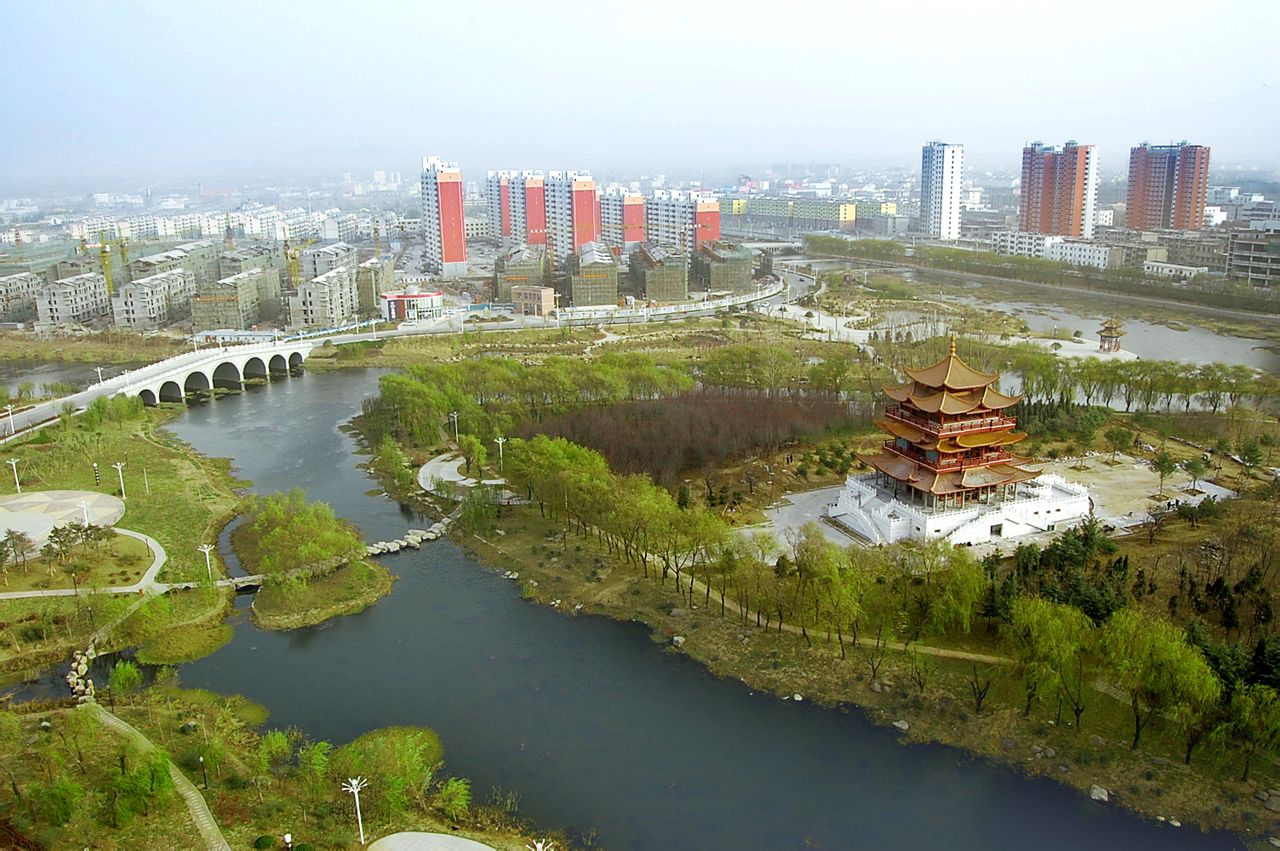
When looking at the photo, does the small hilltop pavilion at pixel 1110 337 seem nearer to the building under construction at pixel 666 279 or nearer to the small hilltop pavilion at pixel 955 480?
the small hilltop pavilion at pixel 955 480

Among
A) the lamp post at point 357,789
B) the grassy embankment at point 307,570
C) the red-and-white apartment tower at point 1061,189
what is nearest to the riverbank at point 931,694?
the grassy embankment at point 307,570

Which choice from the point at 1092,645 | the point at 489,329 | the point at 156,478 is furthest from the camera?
the point at 489,329

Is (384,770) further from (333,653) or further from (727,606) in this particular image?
Answer: (727,606)

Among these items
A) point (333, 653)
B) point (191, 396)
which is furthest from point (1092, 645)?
point (191, 396)

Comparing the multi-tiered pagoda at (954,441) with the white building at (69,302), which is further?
the white building at (69,302)

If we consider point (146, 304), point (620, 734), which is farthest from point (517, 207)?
point (620, 734)

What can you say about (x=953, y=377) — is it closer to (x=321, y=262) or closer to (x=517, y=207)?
(x=321, y=262)
